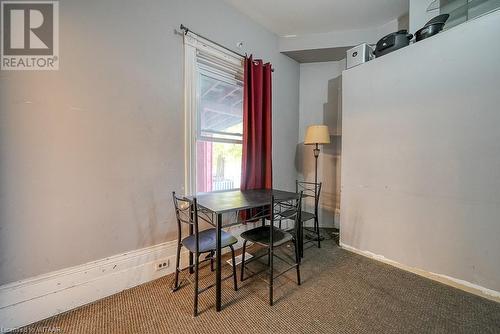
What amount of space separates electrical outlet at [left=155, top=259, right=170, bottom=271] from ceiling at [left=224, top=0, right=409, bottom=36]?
9.53 feet

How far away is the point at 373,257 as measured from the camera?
90.2 inches

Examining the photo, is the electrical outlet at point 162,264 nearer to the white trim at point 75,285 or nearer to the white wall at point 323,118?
the white trim at point 75,285

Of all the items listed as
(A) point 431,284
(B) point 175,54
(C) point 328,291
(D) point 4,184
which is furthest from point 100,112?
(A) point 431,284

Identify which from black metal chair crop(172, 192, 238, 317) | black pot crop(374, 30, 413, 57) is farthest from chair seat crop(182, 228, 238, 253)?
black pot crop(374, 30, 413, 57)

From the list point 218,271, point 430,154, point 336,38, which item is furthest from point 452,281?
point 336,38

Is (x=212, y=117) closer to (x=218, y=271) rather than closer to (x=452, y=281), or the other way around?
(x=218, y=271)

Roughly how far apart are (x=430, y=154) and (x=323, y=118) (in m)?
1.66

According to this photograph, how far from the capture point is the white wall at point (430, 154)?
1.61m

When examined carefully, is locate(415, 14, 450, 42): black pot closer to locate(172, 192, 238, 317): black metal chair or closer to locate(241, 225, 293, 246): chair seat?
locate(241, 225, 293, 246): chair seat

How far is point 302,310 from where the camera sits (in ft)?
4.93

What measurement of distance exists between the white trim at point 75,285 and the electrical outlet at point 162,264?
0.07 ft

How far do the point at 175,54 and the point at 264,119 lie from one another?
128cm

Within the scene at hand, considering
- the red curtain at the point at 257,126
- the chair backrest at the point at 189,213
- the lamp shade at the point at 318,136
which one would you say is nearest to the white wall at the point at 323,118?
the lamp shade at the point at 318,136

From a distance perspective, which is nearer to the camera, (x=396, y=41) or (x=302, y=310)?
(x=302, y=310)
